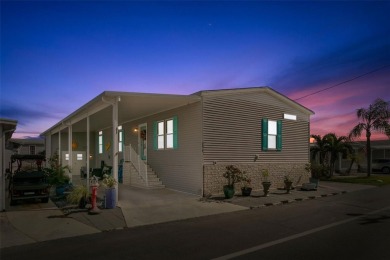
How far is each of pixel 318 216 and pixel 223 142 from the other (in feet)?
18.0

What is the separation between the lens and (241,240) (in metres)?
7.18

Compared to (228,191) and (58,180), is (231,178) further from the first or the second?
(58,180)

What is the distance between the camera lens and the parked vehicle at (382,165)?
36.2m

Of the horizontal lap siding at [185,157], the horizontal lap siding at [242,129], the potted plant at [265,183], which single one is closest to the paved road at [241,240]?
the potted plant at [265,183]

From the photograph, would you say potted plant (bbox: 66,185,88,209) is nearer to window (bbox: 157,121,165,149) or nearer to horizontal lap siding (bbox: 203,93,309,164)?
horizontal lap siding (bbox: 203,93,309,164)

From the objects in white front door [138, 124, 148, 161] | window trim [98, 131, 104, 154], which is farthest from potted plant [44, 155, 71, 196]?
window trim [98, 131, 104, 154]

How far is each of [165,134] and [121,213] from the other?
704 centimetres

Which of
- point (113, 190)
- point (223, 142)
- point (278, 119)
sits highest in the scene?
point (278, 119)

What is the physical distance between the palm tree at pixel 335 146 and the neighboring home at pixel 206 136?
9.40 m

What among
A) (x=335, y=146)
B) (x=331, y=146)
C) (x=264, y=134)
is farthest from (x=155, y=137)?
(x=335, y=146)

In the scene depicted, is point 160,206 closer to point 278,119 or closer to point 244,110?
point 244,110

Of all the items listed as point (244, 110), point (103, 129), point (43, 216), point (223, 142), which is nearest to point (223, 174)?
point (223, 142)

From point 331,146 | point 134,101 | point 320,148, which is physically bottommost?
point 320,148

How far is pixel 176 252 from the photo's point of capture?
6.31 m
